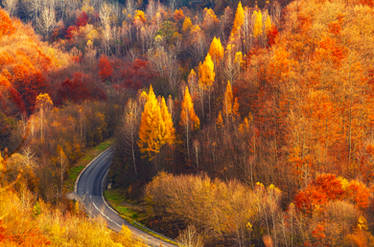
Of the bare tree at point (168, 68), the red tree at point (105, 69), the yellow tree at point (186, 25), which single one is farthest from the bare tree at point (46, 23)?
the bare tree at point (168, 68)

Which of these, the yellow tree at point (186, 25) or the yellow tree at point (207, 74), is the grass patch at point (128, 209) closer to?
the yellow tree at point (207, 74)

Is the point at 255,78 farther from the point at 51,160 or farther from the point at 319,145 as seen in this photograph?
the point at 51,160

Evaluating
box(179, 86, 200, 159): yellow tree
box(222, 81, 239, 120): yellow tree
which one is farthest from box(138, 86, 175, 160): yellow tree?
box(222, 81, 239, 120): yellow tree

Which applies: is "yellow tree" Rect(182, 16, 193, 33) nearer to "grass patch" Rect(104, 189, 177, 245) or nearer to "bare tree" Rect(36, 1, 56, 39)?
"bare tree" Rect(36, 1, 56, 39)

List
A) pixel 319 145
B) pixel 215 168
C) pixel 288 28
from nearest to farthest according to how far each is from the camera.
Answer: pixel 319 145
pixel 215 168
pixel 288 28

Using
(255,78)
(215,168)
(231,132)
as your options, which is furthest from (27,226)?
(255,78)

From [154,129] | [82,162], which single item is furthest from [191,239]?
[82,162]

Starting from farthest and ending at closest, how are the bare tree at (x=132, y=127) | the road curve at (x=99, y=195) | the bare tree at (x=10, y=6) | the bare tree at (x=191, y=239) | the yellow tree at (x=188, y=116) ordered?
the bare tree at (x=10, y=6)
the bare tree at (x=132, y=127)
the yellow tree at (x=188, y=116)
the road curve at (x=99, y=195)
the bare tree at (x=191, y=239)
